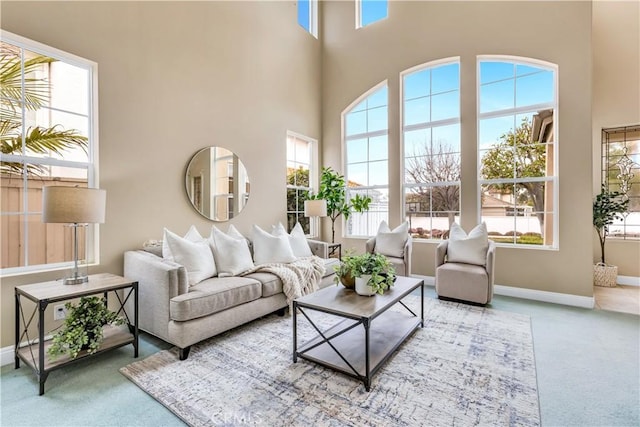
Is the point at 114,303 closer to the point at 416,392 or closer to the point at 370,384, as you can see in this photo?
the point at 370,384

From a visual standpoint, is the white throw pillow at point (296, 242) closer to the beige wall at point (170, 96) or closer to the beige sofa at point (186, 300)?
the beige wall at point (170, 96)

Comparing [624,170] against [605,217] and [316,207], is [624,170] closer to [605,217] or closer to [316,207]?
[605,217]

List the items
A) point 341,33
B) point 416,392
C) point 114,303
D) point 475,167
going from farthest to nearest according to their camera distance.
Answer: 1. point 341,33
2. point 475,167
3. point 114,303
4. point 416,392

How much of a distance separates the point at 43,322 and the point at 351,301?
6.66ft

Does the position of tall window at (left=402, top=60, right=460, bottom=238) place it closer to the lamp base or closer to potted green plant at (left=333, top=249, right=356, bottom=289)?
potted green plant at (left=333, top=249, right=356, bottom=289)

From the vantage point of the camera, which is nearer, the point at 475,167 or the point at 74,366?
the point at 74,366

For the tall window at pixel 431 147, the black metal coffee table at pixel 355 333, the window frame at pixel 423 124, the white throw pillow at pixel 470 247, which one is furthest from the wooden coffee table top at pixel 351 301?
the window frame at pixel 423 124

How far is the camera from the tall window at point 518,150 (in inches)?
161

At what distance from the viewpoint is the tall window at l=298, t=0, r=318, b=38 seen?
223 inches

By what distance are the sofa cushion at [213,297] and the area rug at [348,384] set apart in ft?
1.11

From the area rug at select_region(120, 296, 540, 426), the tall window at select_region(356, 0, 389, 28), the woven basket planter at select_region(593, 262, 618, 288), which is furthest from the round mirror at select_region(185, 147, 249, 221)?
the woven basket planter at select_region(593, 262, 618, 288)

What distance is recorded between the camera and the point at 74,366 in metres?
2.33

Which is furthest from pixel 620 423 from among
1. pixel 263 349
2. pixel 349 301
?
pixel 263 349

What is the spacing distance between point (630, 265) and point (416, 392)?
4966 mm
